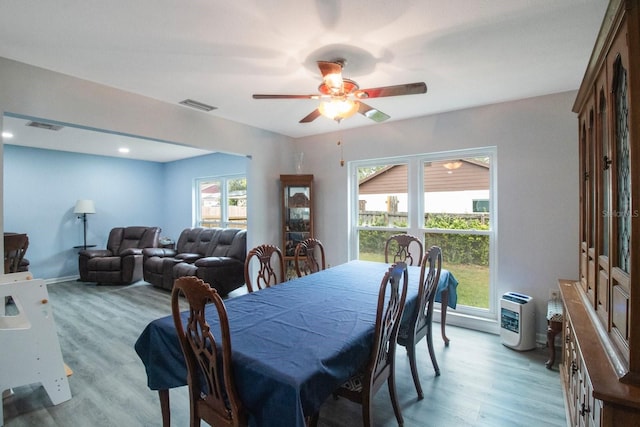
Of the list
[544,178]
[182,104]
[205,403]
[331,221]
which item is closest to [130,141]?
[182,104]

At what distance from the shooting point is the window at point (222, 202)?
249 inches

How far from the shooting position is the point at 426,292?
7.80ft

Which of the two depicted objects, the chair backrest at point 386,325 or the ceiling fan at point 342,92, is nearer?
the chair backrest at point 386,325

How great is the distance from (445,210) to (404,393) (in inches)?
86.4

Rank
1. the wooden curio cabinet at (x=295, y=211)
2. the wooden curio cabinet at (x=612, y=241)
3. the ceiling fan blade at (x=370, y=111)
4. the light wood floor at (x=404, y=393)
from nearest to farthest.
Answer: the wooden curio cabinet at (x=612, y=241) → the light wood floor at (x=404, y=393) → the ceiling fan blade at (x=370, y=111) → the wooden curio cabinet at (x=295, y=211)

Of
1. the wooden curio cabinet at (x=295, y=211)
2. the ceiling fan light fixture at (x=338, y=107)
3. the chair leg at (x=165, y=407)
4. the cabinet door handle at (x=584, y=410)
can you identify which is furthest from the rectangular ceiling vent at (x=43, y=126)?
the cabinet door handle at (x=584, y=410)

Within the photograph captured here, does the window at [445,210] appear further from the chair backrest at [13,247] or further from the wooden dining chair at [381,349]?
the chair backrest at [13,247]

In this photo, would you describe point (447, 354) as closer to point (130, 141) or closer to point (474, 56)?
point (474, 56)

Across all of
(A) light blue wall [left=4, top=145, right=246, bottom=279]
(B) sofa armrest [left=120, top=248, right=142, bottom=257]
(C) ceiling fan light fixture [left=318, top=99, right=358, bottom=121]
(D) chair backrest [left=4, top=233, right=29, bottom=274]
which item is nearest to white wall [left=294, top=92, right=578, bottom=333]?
(C) ceiling fan light fixture [left=318, top=99, right=358, bottom=121]

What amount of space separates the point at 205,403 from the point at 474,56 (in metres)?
2.77

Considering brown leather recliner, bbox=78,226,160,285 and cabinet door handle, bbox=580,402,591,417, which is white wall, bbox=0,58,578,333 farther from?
brown leather recliner, bbox=78,226,160,285

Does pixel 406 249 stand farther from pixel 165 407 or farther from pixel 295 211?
pixel 165 407

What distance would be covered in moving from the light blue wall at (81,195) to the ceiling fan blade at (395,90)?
4242 millimetres

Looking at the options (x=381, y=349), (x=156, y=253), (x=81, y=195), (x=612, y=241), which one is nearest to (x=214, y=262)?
(x=156, y=253)
